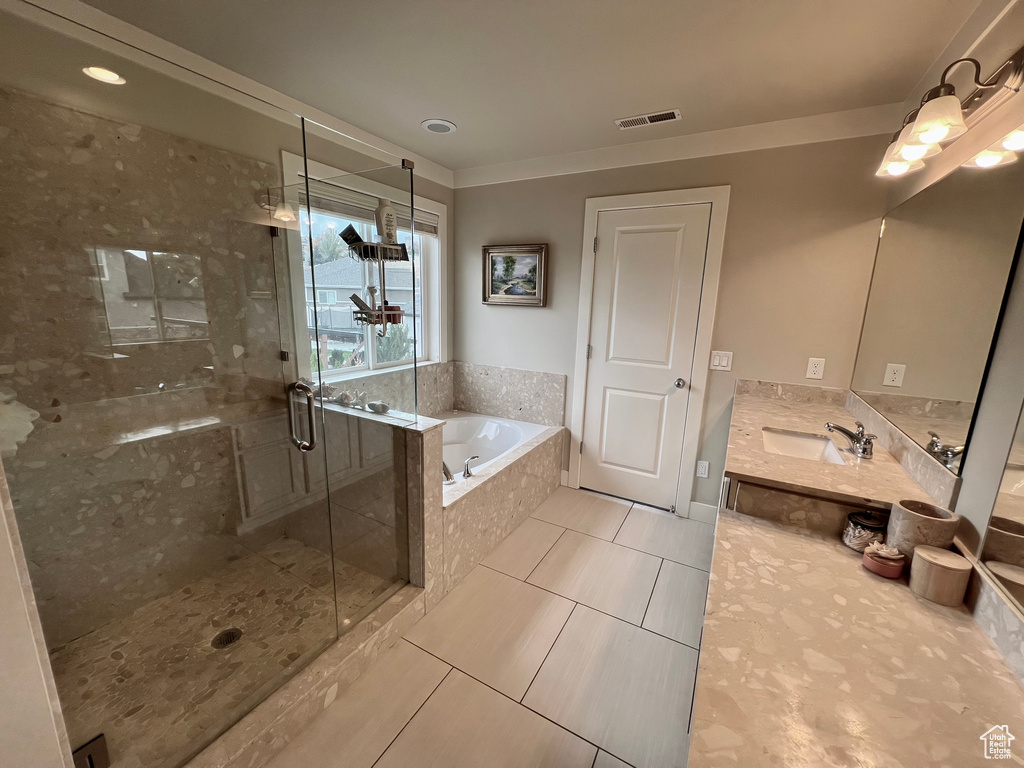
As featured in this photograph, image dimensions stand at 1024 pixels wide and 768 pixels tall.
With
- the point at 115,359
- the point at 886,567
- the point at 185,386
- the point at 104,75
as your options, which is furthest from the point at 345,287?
the point at 886,567

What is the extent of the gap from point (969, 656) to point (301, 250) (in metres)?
2.60

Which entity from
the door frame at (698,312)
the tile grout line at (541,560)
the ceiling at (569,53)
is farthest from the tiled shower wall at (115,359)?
the door frame at (698,312)

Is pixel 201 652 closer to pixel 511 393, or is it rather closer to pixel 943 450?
pixel 511 393

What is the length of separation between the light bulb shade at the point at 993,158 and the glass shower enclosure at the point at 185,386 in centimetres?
201

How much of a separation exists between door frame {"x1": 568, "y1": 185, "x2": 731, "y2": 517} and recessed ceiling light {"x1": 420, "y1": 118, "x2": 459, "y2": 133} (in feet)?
3.18

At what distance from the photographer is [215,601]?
181cm

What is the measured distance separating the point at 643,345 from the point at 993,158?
5.49ft

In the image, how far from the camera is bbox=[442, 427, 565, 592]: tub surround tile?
79.0 inches

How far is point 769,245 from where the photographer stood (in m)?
2.29

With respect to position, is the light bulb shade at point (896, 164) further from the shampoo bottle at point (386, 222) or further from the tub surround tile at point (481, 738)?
the tub surround tile at point (481, 738)

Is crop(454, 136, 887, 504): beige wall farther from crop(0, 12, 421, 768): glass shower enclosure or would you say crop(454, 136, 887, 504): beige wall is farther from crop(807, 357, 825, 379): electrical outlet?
crop(0, 12, 421, 768): glass shower enclosure

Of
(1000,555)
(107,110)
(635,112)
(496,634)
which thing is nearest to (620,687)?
(496,634)

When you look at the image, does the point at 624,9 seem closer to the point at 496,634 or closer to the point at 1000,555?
the point at 1000,555

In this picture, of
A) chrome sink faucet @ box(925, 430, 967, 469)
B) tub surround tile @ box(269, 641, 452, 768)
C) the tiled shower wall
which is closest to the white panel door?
chrome sink faucet @ box(925, 430, 967, 469)
